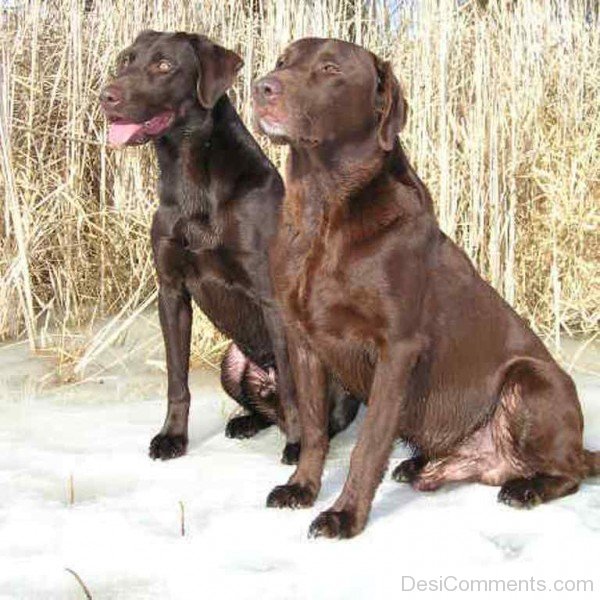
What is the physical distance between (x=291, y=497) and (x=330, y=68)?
3.57 ft

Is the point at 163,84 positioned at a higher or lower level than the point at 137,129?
higher

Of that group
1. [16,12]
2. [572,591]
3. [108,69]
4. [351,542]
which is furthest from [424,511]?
[16,12]

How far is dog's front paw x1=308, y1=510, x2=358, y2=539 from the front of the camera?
2336mm

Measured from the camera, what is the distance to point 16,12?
4.71m

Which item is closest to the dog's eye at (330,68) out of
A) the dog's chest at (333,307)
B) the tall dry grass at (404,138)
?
the dog's chest at (333,307)

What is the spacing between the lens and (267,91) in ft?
7.96

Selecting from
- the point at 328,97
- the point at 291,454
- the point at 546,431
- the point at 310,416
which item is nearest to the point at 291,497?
the point at 310,416

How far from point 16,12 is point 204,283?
2264 mm

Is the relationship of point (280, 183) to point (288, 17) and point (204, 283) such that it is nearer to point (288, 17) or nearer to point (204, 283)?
point (204, 283)

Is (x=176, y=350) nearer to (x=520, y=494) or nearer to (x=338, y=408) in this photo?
(x=338, y=408)

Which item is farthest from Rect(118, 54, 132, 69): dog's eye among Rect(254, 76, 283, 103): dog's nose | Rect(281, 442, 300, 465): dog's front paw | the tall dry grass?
Rect(281, 442, 300, 465): dog's front paw

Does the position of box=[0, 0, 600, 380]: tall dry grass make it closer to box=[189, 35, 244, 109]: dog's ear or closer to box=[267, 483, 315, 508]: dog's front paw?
box=[189, 35, 244, 109]: dog's ear

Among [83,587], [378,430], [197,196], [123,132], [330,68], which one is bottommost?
[83,587]

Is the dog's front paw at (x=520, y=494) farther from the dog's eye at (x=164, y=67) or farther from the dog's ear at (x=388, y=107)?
the dog's eye at (x=164, y=67)
